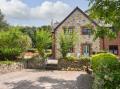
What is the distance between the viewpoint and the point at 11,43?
34.5 metres

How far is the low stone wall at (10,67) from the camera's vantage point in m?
29.2

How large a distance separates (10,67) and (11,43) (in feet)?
14.7

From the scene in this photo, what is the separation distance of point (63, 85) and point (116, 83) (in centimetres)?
1275

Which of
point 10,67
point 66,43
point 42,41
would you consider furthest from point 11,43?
point 66,43

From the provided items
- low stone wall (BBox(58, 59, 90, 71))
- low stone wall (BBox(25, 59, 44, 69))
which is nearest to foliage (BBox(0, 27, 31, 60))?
low stone wall (BBox(25, 59, 44, 69))

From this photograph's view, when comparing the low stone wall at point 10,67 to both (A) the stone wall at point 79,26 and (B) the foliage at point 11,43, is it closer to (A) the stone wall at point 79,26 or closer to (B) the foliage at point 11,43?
(B) the foliage at point 11,43

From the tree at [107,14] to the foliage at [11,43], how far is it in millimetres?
18780

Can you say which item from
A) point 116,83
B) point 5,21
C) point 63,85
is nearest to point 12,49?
point 63,85

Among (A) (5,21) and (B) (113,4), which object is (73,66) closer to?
(B) (113,4)

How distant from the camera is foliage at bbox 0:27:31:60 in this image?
1346 inches

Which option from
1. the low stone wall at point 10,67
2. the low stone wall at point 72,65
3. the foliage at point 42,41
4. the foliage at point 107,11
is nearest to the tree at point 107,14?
the foliage at point 107,11

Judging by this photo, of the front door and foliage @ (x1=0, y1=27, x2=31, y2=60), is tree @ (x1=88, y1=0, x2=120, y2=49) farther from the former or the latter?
the front door

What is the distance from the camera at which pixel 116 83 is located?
9.44m

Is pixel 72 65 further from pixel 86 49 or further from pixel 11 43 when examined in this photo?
pixel 86 49
